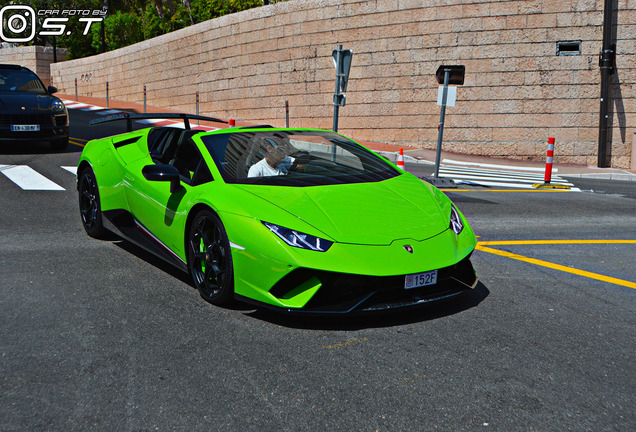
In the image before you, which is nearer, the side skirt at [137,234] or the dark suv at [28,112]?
the side skirt at [137,234]

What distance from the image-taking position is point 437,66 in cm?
1980

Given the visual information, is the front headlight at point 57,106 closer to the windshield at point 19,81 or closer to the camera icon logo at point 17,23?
the windshield at point 19,81

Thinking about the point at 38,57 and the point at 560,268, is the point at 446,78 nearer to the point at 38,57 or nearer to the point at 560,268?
the point at 560,268

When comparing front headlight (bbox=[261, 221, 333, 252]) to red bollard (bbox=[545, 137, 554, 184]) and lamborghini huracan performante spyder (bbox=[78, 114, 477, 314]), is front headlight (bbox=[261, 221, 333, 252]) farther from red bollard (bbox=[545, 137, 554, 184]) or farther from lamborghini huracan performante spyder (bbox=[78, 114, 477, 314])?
red bollard (bbox=[545, 137, 554, 184])

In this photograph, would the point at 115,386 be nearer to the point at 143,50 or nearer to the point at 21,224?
the point at 21,224

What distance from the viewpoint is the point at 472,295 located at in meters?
4.82

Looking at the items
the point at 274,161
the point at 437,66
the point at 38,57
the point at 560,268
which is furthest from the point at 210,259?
the point at 38,57

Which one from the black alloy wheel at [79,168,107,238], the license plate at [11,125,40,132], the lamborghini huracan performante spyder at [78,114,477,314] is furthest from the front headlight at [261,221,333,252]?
the license plate at [11,125,40,132]

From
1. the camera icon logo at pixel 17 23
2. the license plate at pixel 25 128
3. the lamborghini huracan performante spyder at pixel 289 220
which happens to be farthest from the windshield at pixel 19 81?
the camera icon logo at pixel 17 23

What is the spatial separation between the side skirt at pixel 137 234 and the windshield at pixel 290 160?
30.9 inches

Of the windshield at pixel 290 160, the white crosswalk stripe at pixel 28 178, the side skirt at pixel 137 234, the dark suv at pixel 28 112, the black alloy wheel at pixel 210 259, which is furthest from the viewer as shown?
the dark suv at pixel 28 112

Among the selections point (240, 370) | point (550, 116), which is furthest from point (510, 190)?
point (240, 370)

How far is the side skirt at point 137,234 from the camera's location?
200 inches

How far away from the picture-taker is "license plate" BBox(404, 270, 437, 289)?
13.1 feet
